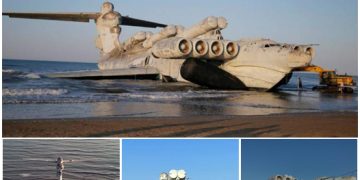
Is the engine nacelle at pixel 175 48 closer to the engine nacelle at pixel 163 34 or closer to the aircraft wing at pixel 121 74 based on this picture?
the engine nacelle at pixel 163 34

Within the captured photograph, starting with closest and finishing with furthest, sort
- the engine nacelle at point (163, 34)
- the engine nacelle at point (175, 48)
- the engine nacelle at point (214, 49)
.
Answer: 1. the engine nacelle at point (175, 48)
2. the engine nacelle at point (214, 49)
3. the engine nacelle at point (163, 34)

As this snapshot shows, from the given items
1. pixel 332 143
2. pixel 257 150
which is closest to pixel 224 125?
pixel 257 150

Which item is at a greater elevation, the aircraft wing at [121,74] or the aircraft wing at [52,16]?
the aircraft wing at [52,16]

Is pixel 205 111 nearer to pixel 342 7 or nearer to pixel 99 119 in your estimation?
pixel 99 119

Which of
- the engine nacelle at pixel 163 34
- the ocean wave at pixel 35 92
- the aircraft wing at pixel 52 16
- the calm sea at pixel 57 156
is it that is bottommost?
the calm sea at pixel 57 156

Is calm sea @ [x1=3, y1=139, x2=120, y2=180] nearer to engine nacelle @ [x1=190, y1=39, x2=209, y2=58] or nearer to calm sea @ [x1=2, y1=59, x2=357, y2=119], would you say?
calm sea @ [x1=2, y1=59, x2=357, y2=119]

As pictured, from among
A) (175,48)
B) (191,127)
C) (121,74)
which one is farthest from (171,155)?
(121,74)

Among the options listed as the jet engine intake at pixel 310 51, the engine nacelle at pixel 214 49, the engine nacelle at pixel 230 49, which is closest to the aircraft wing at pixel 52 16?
the engine nacelle at pixel 214 49
